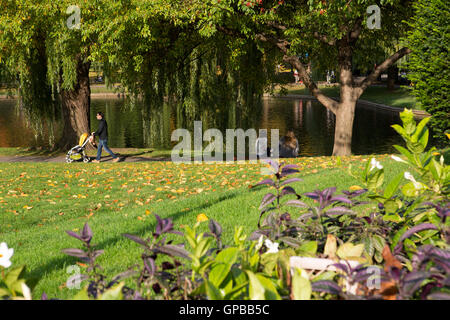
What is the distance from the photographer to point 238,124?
18.8 meters

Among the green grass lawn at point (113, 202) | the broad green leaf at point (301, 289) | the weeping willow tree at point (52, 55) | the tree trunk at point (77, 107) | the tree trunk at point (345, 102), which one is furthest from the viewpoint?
the tree trunk at point (77, 107)

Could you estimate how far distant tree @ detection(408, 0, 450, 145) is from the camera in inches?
344

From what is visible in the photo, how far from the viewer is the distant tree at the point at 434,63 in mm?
8742

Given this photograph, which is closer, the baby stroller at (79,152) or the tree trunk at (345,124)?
the tree trunk at (345,124)

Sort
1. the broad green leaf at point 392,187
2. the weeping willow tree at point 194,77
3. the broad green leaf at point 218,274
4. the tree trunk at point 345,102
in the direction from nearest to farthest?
1. the broad green leaf at point 218,274
2. the broad green leaf at point 392,187
3. the tree trunk at point 345,102
4. the weeping willow tree at point 194,77

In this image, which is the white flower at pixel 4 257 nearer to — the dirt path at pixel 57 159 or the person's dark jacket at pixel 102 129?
the person's dark jacket at pixel 102 129

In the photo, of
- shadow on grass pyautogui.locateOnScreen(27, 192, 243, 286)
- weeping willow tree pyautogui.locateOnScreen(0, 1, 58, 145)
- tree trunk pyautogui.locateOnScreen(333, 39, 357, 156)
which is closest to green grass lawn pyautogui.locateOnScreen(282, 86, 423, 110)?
tree trunk pyautogui.locateOnScreen(333, 39, 357, 156)

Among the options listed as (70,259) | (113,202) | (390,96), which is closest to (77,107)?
(113,202)

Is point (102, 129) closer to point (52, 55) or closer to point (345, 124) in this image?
point (52, 55)

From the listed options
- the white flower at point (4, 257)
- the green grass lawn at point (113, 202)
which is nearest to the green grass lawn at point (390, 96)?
the green grass lawn at point (113, 202)

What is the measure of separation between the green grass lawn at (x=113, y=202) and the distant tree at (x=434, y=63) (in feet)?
4.19

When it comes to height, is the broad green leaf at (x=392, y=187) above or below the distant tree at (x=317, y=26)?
below

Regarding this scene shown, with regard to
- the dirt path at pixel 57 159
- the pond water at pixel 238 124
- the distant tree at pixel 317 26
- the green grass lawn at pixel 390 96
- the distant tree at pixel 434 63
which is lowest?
the dirt path at pixel 57 159

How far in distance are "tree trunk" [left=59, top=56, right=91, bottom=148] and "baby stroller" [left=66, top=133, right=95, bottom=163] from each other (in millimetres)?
2917
